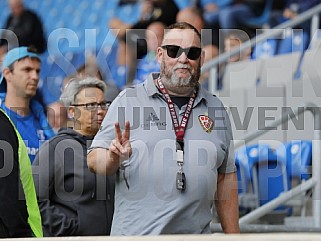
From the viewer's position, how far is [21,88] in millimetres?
6586

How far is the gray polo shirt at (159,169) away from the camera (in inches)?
187

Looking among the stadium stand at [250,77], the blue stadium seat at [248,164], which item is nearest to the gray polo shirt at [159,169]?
the stadium stand at [250,77]

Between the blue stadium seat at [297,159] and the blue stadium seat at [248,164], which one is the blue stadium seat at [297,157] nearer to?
the blue stadium seat at [297,159]

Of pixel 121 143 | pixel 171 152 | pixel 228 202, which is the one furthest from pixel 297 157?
pixel 121 143

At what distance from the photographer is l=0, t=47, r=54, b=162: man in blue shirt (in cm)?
652

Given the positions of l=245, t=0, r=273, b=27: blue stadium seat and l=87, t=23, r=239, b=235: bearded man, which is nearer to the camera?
l=87, t=23, r=239, b=235: bearded man

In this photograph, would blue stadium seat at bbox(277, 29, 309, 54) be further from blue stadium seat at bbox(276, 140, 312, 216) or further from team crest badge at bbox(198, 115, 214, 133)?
team crest badge at bbox(198, 115, 214, 133)

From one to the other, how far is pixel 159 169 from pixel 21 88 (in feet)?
6.77

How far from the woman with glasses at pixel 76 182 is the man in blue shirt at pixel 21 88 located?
2.64ft

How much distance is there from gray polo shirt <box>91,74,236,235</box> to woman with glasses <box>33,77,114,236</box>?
61 cm

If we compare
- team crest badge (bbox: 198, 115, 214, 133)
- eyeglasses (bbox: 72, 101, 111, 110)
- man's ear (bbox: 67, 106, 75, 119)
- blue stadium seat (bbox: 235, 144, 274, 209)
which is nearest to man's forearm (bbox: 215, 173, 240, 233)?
team crest badge (bbox: 198, 115, 214, 133)

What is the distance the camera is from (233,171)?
5.05 meters

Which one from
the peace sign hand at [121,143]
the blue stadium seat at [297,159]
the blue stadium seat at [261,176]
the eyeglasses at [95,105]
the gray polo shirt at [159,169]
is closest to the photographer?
the peace sign hand at [121,143]

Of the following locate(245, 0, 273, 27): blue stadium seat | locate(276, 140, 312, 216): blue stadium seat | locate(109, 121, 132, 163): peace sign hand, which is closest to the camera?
locate(109, 121, 132, 163): peace sign hand
